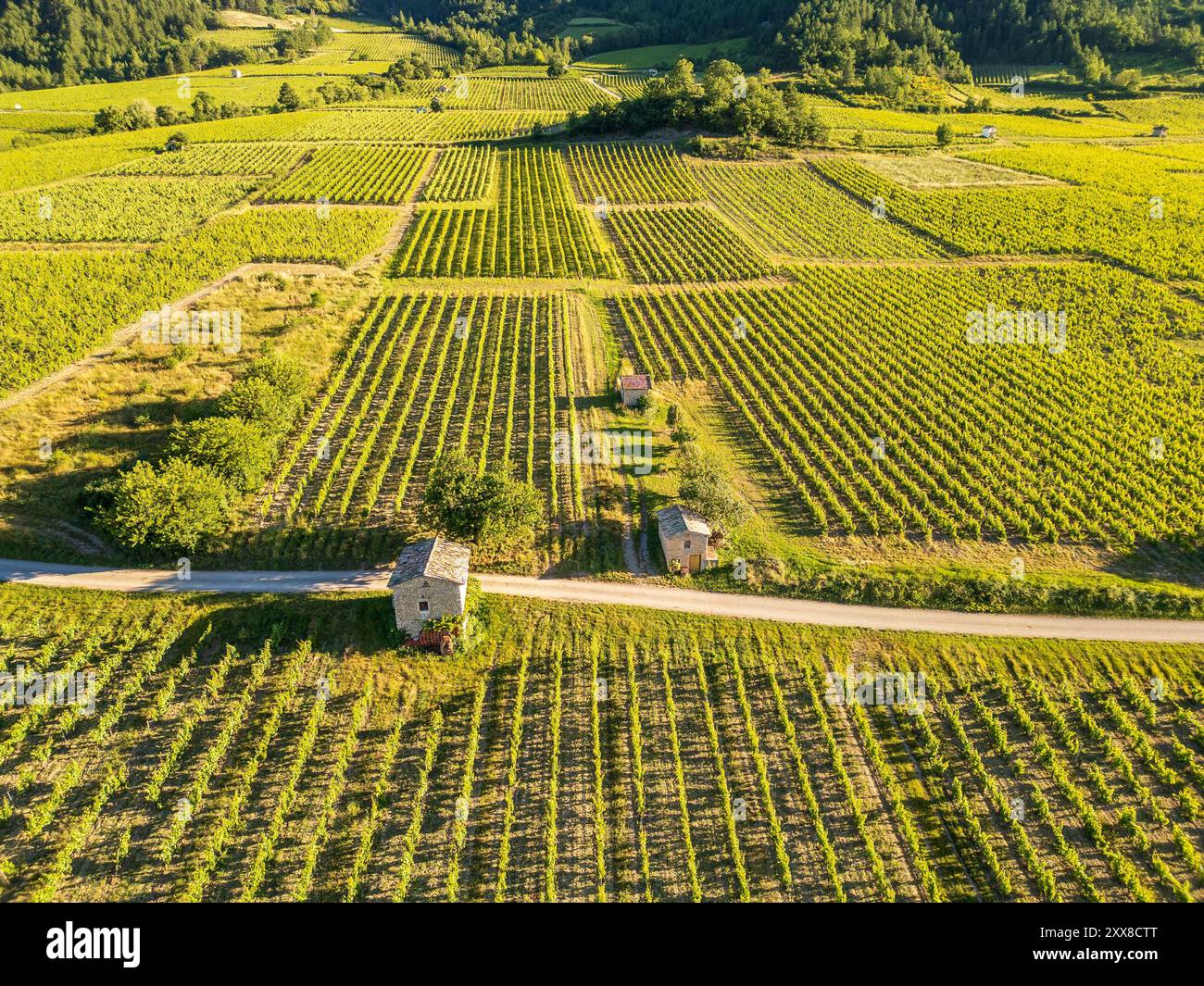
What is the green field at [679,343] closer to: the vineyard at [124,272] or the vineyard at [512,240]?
the vineyard at [124,272]

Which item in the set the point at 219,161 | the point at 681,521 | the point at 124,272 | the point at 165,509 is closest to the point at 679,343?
the point at 681,521

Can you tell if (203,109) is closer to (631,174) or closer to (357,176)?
(357,176)

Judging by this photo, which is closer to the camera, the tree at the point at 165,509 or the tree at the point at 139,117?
the tree at the point at 165,509

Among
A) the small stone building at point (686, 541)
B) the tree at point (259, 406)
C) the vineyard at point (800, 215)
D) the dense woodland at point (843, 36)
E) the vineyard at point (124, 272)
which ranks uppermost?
the dense woodland at point (843, 36)

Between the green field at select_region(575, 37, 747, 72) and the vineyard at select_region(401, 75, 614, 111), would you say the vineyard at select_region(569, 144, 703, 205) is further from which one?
the green field at select_region(575, 37, 747, 72)

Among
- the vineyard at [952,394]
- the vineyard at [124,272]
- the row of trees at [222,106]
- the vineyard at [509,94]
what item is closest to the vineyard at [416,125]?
the row of trees at [222,106]

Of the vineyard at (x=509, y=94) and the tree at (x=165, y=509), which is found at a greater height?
Answer: the vineyard at (x=509, y=94)

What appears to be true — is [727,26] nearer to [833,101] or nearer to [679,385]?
[833,101]
